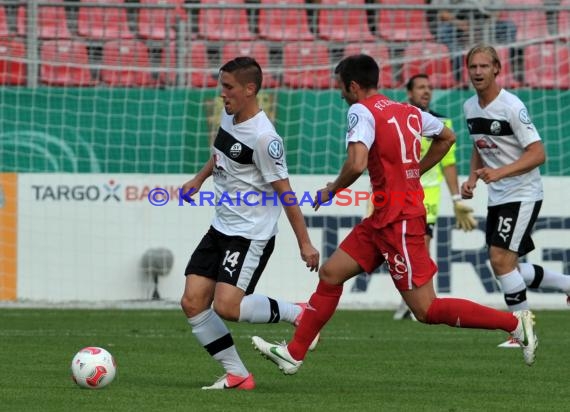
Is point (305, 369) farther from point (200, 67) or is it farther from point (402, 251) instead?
point (200, 67)

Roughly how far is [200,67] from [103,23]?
59.3 inches

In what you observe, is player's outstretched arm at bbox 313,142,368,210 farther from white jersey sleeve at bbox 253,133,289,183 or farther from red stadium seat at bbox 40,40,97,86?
red stadium seat at bbox 40,40,97,86

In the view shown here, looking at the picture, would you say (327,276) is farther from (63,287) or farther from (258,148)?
(63,287)

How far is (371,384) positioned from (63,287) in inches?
288

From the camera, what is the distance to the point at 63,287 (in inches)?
581

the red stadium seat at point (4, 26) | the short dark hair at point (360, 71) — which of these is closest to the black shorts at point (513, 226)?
the short dark hair at point (360, 71)

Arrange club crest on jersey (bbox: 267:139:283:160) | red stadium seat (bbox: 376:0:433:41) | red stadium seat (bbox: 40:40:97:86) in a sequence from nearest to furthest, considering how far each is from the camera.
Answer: club crest on jersey (bbox: 267:139:283:160), red stadium seat (bbox: 40:40:97:86), red stadium seat (bbox: 376:0:433:41)

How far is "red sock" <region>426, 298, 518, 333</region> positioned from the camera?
25.5 feet

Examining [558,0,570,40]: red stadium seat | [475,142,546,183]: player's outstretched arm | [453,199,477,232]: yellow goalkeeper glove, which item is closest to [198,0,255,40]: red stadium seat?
[558,0,570,40]: red stadium seat

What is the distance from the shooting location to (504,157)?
32.0 feet

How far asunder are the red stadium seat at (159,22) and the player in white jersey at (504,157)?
7152 mm

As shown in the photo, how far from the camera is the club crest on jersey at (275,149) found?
7656 millimetres

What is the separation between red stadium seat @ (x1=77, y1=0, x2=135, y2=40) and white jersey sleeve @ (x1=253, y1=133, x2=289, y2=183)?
30.3ft

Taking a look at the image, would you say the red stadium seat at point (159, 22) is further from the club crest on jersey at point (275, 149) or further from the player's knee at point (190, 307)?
the player's knee at point (190, 307)
